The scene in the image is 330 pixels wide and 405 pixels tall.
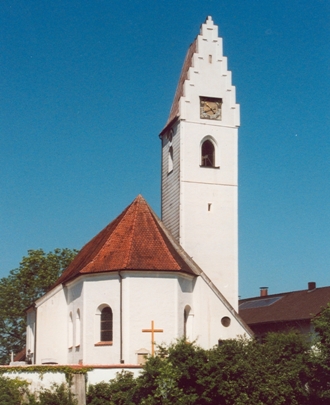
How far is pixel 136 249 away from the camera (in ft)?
111

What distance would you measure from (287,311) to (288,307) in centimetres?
100

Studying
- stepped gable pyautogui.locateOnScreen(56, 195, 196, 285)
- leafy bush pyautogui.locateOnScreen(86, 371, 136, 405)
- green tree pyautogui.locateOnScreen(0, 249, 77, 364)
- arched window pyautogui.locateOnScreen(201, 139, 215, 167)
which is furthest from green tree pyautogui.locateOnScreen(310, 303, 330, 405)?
green tree pyautogui.locateOnScreen(0, 249, 77, 364)

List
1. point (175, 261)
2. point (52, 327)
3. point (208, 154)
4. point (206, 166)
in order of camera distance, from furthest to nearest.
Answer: point (208, 154) → point (206, 166) → point (52, 327) → point (175, 261)

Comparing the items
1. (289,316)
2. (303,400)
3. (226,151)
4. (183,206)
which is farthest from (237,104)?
(303,400)

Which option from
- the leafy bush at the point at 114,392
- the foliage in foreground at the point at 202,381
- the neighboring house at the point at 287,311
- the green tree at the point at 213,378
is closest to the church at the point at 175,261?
the leafy bush at the point at 114,392

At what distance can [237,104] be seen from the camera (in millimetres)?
41688

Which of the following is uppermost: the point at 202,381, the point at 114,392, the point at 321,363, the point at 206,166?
the point at 206,166

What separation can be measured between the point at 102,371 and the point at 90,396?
110 cm

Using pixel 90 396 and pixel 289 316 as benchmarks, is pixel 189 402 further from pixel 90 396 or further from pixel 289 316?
pixel 289 316

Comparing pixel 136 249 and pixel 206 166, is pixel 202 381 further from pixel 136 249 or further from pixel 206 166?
pixel 206 166

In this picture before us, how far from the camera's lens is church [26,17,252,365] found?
108ft

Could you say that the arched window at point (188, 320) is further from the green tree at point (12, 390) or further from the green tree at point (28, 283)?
the green tree at point (28, 283)

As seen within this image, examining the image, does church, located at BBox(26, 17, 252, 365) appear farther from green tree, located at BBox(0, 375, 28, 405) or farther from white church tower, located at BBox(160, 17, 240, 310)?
green tree, located at BBox(0, 375, 28, 405)

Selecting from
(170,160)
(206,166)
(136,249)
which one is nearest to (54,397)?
(136,249)
